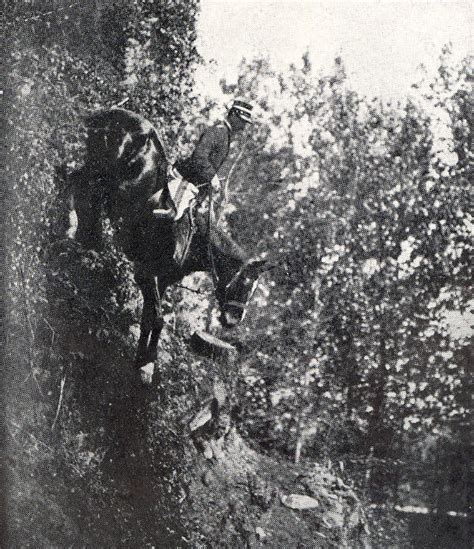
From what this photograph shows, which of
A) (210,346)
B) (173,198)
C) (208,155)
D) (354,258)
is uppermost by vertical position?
(208,155)

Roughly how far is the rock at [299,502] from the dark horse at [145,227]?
2.53 feet

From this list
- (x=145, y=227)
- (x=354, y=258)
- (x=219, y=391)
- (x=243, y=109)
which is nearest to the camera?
(x=354, y=258)

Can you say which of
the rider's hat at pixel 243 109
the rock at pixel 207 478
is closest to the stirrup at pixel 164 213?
the rider's hat at pixel 243 109

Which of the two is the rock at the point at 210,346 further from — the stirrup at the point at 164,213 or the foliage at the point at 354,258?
the stirrup at the point at 164,213

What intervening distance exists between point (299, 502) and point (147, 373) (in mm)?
896

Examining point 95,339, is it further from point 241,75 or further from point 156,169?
point 241,75

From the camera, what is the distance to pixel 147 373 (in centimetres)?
255

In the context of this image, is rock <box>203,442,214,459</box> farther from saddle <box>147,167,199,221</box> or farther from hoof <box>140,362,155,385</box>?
saddle <box>147,167,199,221</box>

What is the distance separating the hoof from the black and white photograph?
15 mm

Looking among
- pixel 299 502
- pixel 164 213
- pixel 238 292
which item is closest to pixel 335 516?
pixel 299 502

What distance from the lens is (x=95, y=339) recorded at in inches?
106

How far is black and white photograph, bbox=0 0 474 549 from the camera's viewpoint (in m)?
2.09

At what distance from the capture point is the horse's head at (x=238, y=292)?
2301 mm

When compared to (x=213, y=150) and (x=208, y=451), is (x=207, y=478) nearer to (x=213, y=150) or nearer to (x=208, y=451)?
(x=208, y=451)
